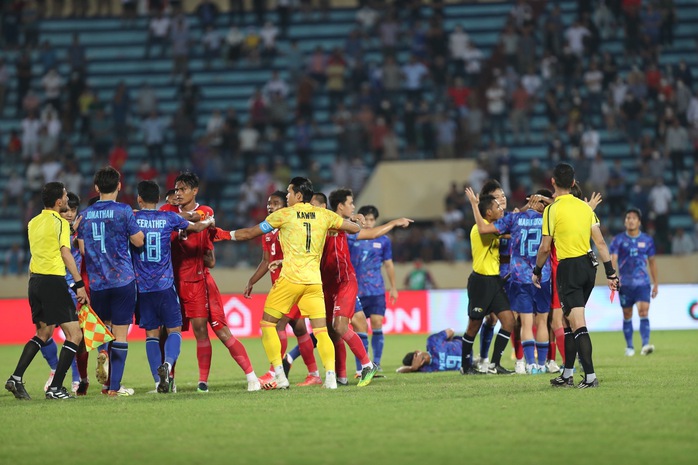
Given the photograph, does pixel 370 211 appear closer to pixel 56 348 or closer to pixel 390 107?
pixel 56 348

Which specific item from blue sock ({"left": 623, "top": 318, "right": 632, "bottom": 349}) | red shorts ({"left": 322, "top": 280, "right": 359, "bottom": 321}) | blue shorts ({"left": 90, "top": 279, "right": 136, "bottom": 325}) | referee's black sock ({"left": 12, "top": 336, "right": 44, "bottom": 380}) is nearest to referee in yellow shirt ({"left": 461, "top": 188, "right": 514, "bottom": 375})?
red shorts ({"left": 322, "top": 280, "right": 359, "bottom": 321})

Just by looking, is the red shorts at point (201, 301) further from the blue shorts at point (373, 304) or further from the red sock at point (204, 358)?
the blue shorts at point (373, 304)

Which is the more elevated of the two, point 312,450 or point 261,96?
point 261,96

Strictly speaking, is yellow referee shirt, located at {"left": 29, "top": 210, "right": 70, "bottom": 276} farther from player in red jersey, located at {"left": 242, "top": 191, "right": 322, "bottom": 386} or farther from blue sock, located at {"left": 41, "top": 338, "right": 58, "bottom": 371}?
player in red jersey, located at {"left": 242, "top": 191, "right": 322, "bottom": 386}

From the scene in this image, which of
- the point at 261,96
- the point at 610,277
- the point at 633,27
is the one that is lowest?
the point at 610,277

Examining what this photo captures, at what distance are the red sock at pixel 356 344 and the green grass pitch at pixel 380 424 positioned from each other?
0.34 metres

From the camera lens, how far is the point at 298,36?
32.8 metres

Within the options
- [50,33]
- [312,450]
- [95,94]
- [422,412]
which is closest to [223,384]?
[422,412]

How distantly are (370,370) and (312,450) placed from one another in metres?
4.44

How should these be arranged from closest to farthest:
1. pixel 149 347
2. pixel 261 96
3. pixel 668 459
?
pixel 668 459, pixel 149 347, pixel 261 96

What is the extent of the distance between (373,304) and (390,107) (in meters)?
14.1

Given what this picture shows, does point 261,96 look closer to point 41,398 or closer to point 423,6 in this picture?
point 423,6

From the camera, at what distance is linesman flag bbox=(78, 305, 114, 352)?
37.2 ft

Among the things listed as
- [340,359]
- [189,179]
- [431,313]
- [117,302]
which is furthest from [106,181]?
[431,313]
